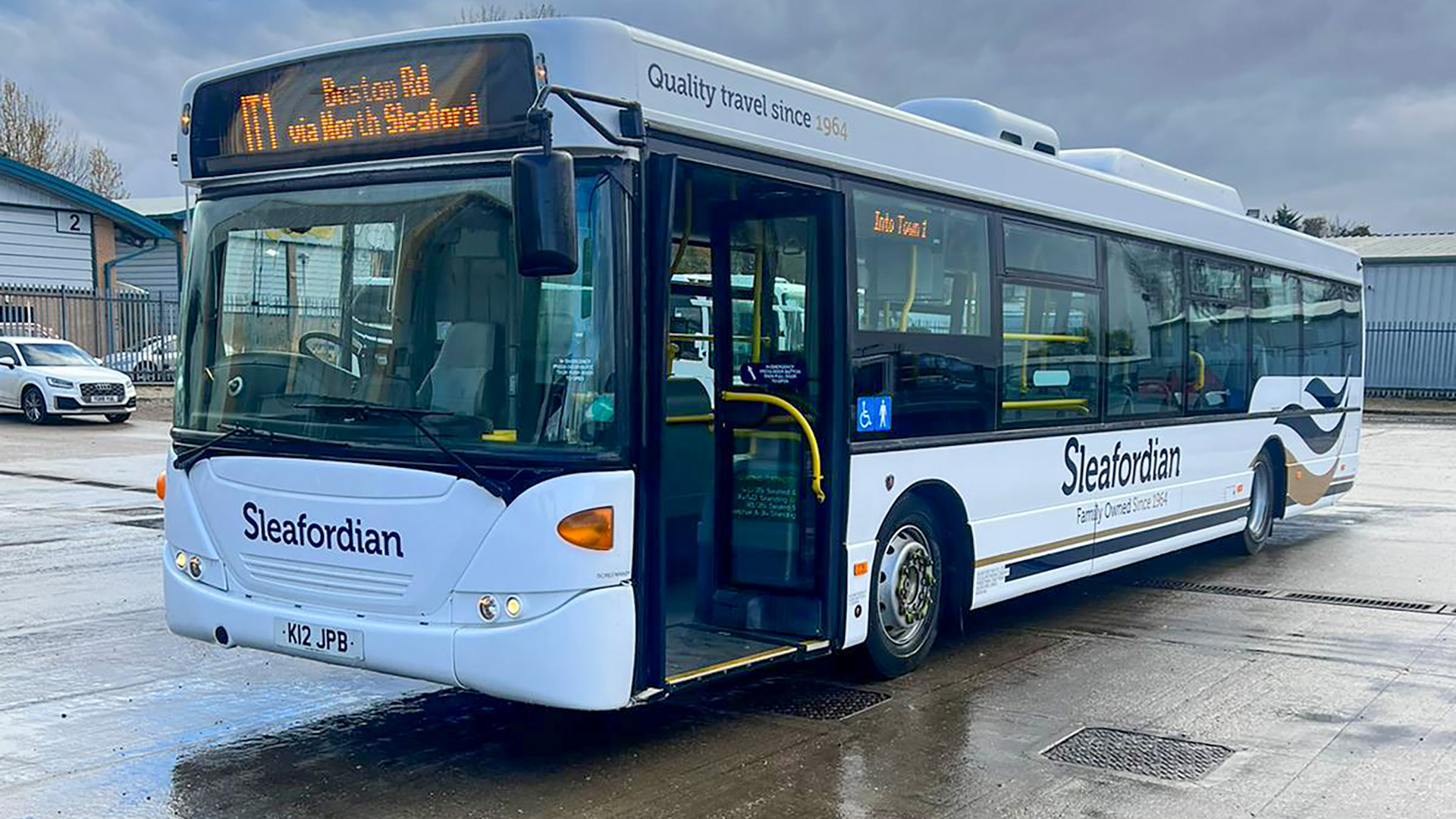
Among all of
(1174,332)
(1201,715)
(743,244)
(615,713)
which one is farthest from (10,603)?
(1174,332)

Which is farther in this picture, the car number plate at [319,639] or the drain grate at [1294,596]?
the drain grate at [1294,596]

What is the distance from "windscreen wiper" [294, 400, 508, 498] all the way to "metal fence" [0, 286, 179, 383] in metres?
26.6

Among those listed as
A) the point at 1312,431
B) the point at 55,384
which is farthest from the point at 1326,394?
the point at 55,384

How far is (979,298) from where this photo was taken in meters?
7.97

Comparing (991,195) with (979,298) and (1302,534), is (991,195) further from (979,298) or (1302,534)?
(1302,534)

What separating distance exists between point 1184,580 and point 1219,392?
158 centimetres

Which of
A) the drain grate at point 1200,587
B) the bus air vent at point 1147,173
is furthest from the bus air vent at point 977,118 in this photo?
the drain grate at point 1200,587

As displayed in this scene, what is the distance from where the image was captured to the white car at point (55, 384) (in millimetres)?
25172

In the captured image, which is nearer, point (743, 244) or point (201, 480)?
point (201, 480)

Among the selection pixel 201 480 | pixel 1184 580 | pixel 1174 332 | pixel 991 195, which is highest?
pixel 991 195

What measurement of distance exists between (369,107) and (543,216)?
1404mm

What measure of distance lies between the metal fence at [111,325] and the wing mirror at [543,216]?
27.7 m

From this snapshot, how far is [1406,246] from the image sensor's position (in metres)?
44.2

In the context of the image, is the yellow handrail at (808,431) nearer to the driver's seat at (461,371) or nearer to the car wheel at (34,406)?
the driver's seat at (461,371)
